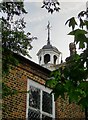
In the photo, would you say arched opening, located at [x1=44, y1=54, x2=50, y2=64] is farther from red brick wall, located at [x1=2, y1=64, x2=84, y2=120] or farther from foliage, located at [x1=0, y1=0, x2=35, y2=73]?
foliage, located at [x1=0, y1=0, x2=35, y2=73]

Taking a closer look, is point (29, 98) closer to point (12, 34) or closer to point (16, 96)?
point (16, 96)

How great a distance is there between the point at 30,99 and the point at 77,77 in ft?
23.2

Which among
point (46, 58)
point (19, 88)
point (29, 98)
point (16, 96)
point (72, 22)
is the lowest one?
point (72, 22)

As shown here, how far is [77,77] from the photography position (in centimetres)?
329

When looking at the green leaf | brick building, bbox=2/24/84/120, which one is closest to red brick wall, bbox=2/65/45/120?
brick building, bbox=2/24/84/120

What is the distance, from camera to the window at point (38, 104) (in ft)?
33.4

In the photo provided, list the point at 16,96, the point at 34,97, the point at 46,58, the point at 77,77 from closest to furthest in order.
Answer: the point at 77,77, the point at 16,96, the point at 34,97, the point at 46,58

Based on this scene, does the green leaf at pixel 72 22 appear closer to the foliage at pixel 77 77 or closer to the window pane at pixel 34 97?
the foliage at pixel 77 77

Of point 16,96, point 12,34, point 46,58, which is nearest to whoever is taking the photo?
point 12,34

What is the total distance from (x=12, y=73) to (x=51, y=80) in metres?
6.34

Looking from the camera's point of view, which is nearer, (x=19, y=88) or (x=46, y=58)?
(x=19, y=88)

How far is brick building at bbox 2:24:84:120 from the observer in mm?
9484

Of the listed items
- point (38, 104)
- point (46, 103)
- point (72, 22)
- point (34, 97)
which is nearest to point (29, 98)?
point (34, 97)

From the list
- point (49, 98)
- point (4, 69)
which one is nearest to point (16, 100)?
point (49, 98)
